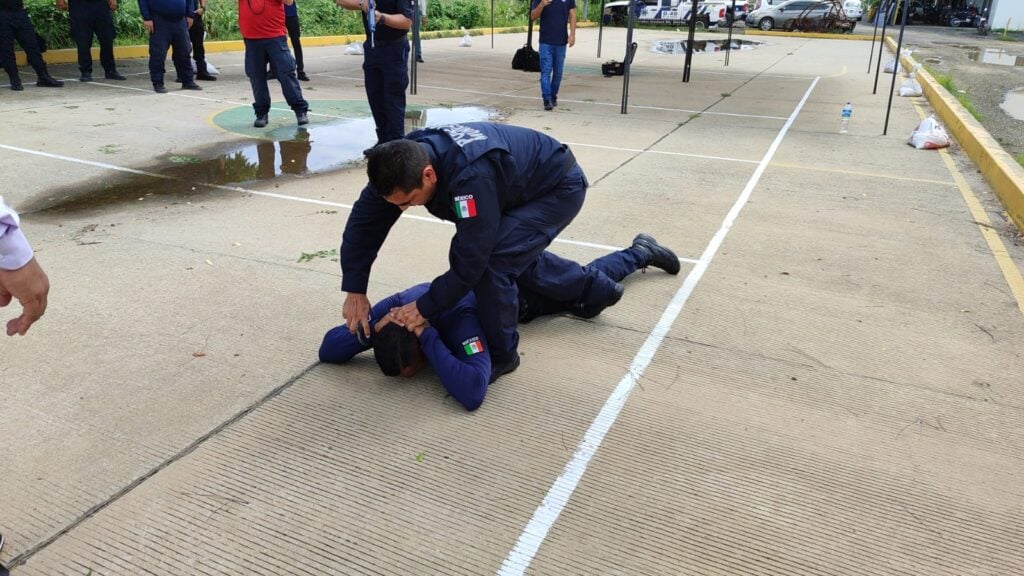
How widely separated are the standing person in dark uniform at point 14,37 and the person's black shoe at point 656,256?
956 cm

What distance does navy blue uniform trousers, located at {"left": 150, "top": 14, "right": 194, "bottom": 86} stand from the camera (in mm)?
10297

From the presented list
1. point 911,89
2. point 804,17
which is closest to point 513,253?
point 911,89

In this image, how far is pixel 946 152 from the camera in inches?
324

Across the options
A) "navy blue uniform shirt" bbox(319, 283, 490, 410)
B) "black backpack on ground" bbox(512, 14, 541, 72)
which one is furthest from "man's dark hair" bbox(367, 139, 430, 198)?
"black backpack on ground" bbox(512, 14, 541, 72)

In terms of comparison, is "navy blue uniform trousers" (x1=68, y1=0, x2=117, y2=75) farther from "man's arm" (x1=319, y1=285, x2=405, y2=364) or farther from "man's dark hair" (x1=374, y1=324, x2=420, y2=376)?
"man's dark hair" (x1=374, y1=324, x2=420, y2=376)

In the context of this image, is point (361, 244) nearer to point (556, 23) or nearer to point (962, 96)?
point (556, 23)

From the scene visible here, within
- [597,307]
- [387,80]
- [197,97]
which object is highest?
[387,80]

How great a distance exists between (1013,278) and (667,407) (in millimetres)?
2926

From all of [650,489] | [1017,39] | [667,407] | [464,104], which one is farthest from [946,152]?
[1017,39]

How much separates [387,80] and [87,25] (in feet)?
22.4

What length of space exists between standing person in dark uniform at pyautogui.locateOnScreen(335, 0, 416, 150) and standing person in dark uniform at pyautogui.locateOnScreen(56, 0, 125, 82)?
6.06m

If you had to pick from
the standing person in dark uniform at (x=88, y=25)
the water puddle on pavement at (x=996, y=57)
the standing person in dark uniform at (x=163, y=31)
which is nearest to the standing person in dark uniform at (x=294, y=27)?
the standing person in dark uniform at (x=163, y=31)

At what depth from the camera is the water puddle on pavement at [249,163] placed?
5664 mm

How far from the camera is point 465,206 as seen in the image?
2672 mm
